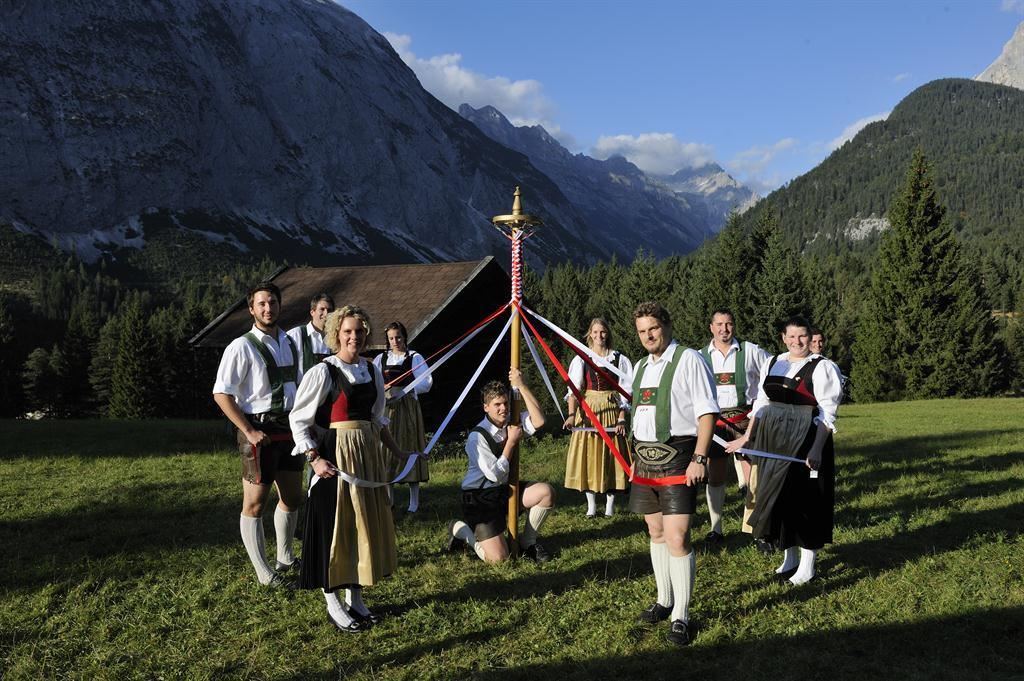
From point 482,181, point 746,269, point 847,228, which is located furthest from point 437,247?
point 746,269

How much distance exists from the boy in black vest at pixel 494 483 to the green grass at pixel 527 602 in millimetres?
220

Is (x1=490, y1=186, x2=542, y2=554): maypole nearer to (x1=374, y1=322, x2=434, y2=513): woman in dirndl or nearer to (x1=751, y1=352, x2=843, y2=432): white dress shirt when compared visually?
(x1=374, y1=322, x2=434, y2=513): woman in dirndl

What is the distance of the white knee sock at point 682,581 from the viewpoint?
189 inches

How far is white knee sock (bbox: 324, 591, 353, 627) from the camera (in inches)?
201

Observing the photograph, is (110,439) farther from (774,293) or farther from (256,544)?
(774,293)

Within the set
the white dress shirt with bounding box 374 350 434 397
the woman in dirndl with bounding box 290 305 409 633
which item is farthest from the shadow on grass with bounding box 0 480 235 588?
the woman in dirndl with bounding box 290 305 409 633

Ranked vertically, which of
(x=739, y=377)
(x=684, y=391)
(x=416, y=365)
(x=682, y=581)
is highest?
(x=416, y=365)

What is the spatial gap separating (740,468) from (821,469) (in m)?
2.08

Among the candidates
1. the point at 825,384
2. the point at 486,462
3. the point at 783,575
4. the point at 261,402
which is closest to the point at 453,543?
the point at 486,462

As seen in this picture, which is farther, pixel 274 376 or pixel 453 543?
pixel 453 543

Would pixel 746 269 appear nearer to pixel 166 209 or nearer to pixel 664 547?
pixel 664 547

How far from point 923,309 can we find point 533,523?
117 feet

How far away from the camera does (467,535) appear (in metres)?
6.78

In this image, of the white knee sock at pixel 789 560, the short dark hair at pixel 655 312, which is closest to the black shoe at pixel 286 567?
the short dark hair at pixel 655 312
